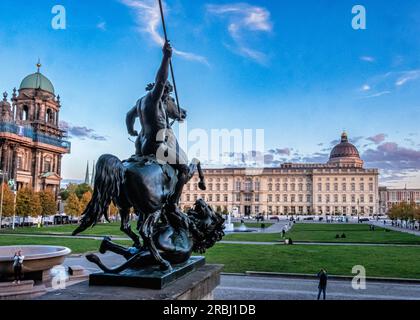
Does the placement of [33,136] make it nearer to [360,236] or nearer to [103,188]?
[360,236]

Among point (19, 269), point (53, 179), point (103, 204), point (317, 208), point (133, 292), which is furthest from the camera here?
point (317, 208)

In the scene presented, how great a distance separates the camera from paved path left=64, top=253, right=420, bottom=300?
1280 cm

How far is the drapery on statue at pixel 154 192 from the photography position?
599cm

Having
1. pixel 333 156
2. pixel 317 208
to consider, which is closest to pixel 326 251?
pixel 317 208

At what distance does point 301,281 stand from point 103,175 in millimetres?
12034

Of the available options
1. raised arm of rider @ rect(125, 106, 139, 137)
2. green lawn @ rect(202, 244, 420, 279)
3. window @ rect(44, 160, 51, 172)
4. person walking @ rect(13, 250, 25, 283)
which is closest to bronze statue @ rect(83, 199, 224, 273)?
raised arm of rider @ rect(125, 106, 139, 137)

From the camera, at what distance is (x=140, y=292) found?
547cm

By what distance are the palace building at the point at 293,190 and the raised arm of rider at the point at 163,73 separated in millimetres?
118435

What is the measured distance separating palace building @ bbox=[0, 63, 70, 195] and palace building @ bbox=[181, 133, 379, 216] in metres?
52.4

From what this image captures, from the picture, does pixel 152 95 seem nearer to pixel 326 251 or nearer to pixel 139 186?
pixel 139 186

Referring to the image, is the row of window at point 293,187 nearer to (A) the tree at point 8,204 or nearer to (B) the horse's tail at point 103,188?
(A) the tree at point 8,204

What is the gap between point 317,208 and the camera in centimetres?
12838

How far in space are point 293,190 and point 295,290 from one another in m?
119

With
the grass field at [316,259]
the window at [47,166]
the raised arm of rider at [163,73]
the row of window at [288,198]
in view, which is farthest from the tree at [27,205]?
the row of window at [288,198]
